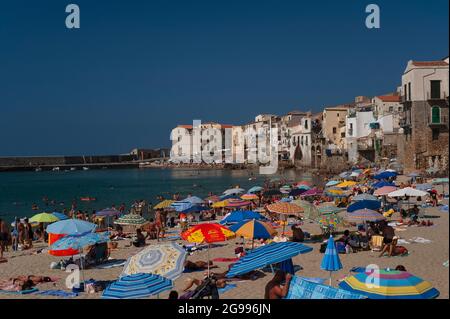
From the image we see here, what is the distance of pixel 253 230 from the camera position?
11.6 metres

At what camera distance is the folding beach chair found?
42.6ft

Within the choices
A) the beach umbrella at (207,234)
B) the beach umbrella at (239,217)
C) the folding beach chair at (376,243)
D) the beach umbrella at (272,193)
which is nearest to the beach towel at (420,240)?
the folding beach chair at (376,243)

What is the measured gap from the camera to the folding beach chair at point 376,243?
13.0 metres

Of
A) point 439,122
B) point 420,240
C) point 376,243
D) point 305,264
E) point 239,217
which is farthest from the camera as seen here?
point 439,122

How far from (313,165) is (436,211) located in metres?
53.6

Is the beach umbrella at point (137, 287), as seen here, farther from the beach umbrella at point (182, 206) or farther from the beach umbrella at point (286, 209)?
the beach umbrella at point (182, 206)

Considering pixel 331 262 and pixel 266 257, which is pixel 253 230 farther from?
pixel 266 257

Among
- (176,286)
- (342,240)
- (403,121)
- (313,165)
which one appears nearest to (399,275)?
(176,286)

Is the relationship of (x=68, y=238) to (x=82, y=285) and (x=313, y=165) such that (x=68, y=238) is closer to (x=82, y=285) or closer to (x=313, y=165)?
(x=82, y=285)

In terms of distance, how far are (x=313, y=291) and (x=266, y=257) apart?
6.77ft

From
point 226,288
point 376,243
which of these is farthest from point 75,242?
point 376,243

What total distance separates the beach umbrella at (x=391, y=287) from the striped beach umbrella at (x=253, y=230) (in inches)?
199

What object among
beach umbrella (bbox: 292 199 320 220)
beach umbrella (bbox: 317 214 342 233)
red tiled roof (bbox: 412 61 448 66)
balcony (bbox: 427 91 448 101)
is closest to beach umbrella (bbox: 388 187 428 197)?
beach umbrella (bbox: 317 214 342 233)

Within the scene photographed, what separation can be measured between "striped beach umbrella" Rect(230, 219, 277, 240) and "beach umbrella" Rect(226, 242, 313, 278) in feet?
8.96
